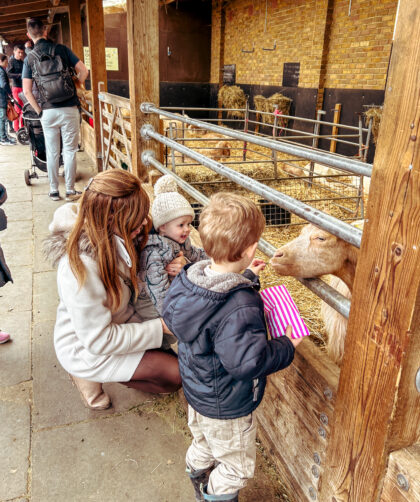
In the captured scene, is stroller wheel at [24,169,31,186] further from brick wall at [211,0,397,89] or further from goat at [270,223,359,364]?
brick wall at [211,0,397,89]

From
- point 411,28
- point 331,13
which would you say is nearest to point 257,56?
point 331,13

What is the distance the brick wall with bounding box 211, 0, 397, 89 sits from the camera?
279 inches

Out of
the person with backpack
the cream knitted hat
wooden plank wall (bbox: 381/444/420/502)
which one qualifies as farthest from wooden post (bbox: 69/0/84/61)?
wooden plank wall (bbox: 381/444/420/502)

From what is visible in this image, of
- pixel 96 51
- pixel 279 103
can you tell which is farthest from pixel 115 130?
pixel 279 103

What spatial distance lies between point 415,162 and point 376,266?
253mm

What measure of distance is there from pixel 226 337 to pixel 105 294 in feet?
2.34

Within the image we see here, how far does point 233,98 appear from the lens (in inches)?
465

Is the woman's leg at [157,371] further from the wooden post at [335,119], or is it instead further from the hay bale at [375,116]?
the wooden post at [335,119]

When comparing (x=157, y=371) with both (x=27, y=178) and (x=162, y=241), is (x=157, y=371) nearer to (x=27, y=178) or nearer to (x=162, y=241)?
(x=162, y=241)

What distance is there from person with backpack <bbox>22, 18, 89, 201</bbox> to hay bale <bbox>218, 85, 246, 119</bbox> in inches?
293

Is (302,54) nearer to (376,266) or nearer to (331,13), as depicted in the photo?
(331,13)

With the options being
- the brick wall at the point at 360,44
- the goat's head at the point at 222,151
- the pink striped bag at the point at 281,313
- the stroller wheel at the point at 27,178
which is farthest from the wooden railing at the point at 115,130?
the brick wall at the point at 360,44

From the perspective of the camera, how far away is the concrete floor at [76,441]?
1643mm

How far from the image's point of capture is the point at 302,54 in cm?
889
